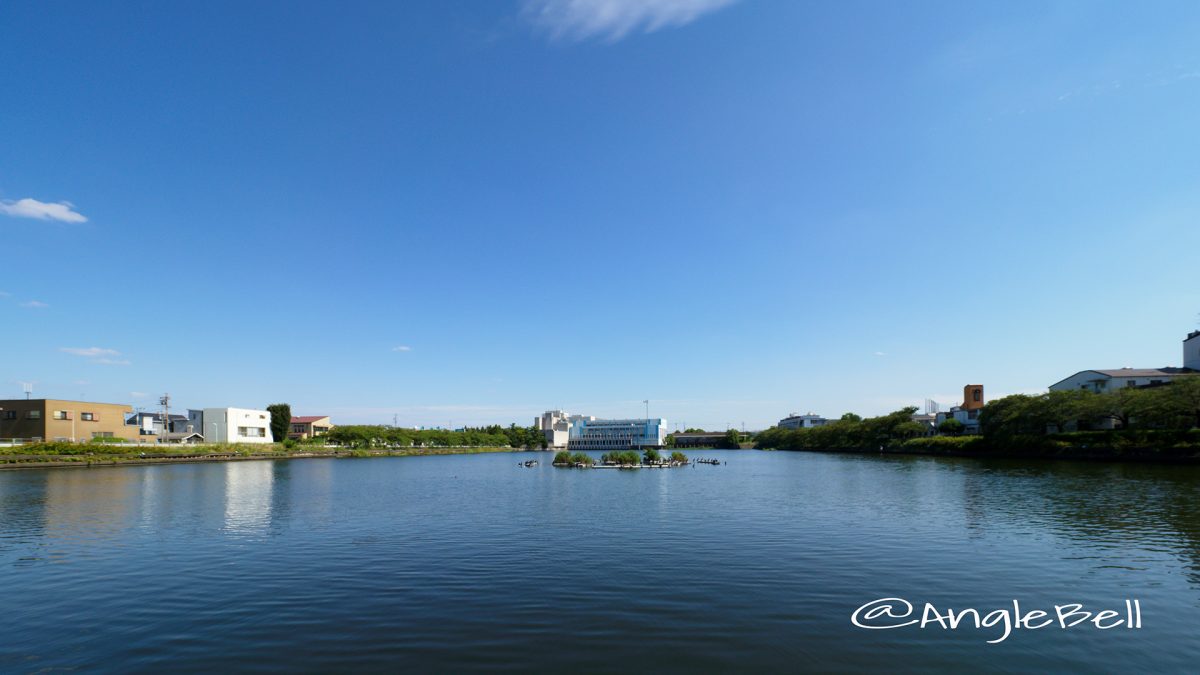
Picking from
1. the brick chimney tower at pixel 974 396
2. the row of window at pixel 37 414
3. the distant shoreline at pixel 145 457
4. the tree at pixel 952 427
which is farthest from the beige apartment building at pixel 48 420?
the brick chimney tower at pixel 974 396

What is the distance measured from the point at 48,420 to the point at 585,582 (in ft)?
368

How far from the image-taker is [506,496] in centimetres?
4553

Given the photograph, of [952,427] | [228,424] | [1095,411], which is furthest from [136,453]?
[952,427]

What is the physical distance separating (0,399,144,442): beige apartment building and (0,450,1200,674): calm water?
7116cm

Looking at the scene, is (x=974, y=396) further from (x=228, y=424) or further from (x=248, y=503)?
(x=228, y=424)

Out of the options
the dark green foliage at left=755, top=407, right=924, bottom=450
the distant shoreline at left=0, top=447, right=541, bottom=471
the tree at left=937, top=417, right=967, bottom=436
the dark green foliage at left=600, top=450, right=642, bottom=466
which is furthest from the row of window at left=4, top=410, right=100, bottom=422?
the tree at left=937, top=417, right=967, bottom=436

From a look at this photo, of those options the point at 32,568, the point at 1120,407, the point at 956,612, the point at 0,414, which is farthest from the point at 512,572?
the point at 0,414

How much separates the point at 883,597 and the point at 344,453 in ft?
430

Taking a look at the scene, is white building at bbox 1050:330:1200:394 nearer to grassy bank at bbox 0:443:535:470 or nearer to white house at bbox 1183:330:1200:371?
white house at bbox 1183:330:1200:371

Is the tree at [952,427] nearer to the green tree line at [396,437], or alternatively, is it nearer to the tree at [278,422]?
the green tree line at [396,437]

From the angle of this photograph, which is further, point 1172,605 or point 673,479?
point 673,479

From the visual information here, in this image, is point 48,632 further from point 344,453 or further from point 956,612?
point 344,453

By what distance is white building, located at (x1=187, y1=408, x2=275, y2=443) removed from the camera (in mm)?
118750

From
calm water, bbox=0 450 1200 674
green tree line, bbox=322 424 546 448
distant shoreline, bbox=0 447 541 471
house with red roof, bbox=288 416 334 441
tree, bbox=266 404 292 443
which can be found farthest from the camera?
house with red roof, bbox=288 416 334 441
